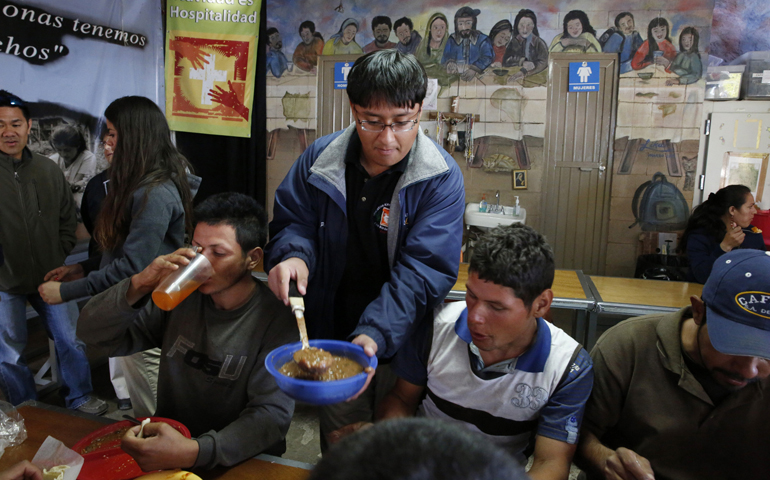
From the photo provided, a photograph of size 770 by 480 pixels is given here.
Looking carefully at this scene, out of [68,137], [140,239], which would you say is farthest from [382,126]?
[68,137]

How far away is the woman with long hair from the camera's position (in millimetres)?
2023

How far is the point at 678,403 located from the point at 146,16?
4705mm

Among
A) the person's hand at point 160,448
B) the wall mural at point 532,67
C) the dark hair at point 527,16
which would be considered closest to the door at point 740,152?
the wall mural at point 532,67

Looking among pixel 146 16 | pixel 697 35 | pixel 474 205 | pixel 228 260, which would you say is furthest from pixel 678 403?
pixel 146 16

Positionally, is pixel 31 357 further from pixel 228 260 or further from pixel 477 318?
pixel 477 318

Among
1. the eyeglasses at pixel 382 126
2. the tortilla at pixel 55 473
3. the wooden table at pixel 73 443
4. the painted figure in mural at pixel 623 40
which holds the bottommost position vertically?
the wooden table at pixel 73 443

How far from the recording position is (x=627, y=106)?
14.5 ft

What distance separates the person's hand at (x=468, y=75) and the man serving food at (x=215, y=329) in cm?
341

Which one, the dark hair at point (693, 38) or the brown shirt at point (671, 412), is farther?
the dark hair at point (693, 38)

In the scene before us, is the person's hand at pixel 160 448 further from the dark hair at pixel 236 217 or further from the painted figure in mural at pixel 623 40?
the painted figure in mural at pixel 623 40

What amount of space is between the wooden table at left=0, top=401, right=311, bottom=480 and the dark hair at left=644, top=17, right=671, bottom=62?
14.9ft

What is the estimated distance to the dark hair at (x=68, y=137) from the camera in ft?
11.7

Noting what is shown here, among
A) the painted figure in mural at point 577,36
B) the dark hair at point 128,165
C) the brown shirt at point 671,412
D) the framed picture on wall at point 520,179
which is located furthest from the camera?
the framed picture on wall at point 520,179

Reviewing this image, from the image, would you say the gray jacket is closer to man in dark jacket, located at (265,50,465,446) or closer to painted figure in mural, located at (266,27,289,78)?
man in dark jacket, located at (265,50,465,446)
